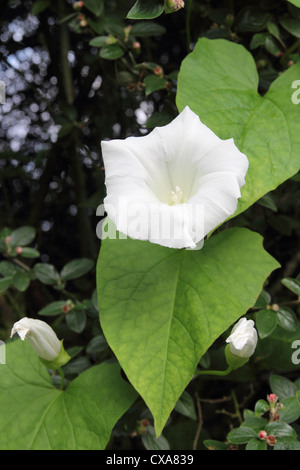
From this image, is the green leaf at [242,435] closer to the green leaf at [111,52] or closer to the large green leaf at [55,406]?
the large green leaf at [55,406]

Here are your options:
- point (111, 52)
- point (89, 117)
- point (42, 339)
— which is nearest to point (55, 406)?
point (42, 339)

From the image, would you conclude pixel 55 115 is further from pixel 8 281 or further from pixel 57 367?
pixel 57 367

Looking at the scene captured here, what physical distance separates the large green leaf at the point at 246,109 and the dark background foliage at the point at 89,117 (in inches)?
4.1

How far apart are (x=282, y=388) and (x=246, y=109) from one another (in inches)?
13.6

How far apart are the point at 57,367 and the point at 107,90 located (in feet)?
2.05

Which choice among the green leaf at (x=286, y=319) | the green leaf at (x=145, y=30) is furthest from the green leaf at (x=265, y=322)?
the green leaf at (x=145, y=30)

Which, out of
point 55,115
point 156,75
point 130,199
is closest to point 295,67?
point 156,75

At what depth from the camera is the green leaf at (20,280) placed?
76 centimetres

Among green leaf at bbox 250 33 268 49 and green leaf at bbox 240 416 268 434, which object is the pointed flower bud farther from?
green leaf at bbox 240 416 268 434

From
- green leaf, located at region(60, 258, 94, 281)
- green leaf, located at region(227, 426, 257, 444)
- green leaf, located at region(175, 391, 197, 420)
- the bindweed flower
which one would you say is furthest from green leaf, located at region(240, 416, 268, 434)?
green leaf, located at region(60, 258, 94, 281)

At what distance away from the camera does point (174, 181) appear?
601mm

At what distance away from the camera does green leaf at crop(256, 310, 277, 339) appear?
0.63 m

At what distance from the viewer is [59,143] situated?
1.00 meters

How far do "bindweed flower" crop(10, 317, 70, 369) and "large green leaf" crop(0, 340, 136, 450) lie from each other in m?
0.05
